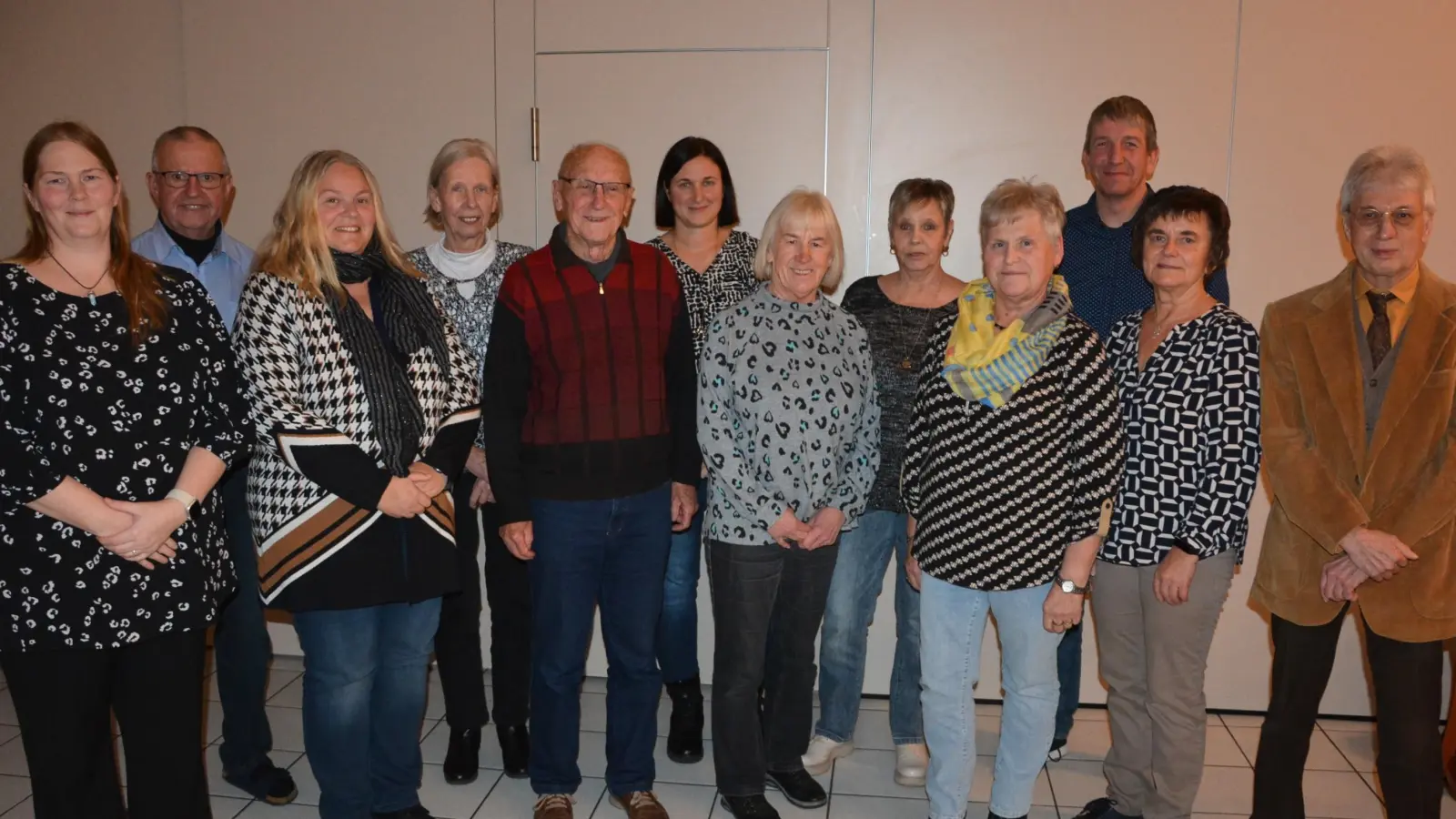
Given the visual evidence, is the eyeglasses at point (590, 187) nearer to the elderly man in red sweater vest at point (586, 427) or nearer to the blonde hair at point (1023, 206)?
the elderly man in red sweater vest at point (586, 427)

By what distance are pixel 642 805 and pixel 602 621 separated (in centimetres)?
54

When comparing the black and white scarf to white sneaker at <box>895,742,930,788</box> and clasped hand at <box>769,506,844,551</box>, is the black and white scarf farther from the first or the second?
white sneaker at <box>895,742,930,788</box>

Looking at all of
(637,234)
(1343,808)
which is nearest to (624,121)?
(637,234)

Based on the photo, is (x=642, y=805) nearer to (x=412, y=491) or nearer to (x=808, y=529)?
(x=808, y=529)

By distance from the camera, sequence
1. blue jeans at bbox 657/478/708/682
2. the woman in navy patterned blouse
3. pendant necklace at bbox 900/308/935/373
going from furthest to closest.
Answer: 1. blue jeans at bbox 657/478/708/682
2. pendant necklace at bbox 900/308/935/373
3. the woman in navy patterned blouse

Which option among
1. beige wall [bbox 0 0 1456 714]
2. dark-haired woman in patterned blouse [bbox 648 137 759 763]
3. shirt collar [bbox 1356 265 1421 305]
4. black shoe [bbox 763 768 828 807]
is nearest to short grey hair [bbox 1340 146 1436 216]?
shirt collar [bbox 1356 265 1421 305]

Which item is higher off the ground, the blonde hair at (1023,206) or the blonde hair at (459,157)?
the blonde hair at (459,157)

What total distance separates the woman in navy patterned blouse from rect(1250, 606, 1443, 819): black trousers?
6.7 inches

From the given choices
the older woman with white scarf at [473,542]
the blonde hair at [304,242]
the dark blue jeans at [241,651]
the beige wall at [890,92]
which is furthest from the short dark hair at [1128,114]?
the dark blue jeans at [241,651]

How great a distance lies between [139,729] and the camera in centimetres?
218

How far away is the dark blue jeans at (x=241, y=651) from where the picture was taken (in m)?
2.95

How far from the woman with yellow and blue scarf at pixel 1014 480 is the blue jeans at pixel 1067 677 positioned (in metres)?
0.73

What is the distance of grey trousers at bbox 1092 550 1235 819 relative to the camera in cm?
249

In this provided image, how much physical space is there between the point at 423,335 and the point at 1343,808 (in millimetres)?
2869
